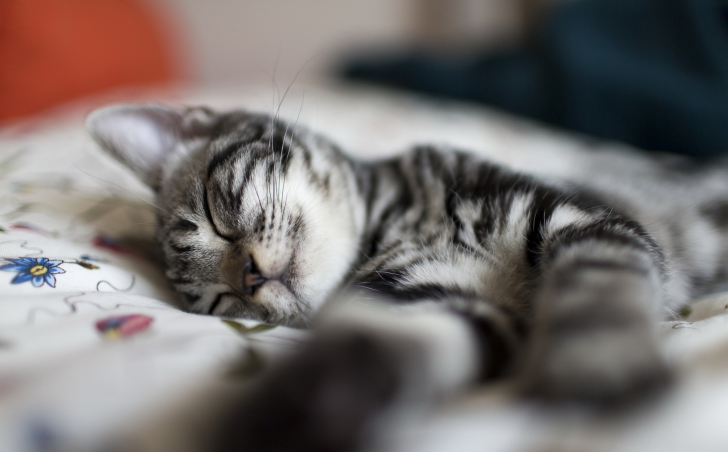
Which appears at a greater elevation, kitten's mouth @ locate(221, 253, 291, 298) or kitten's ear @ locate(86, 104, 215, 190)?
kitten's ear @ locate(86, 104, 215, 190)

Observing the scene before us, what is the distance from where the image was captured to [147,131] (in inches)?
38.3

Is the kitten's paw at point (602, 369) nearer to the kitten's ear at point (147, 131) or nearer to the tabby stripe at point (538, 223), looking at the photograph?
the tabby stripe at point (538, 223)

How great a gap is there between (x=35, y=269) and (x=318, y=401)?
52 cm

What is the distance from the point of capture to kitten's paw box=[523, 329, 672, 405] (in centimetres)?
41

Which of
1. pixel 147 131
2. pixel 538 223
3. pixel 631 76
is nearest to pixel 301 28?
pixel 631 76

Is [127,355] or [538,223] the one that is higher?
[538,223]

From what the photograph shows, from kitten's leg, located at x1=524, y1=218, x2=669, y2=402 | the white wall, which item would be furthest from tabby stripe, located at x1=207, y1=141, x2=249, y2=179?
the white wall

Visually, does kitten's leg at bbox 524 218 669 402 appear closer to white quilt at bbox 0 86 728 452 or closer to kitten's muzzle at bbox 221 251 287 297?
white quilt at bbox 0 86 728 452

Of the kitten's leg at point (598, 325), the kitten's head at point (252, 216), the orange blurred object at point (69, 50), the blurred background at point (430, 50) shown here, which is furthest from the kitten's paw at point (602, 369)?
the orange blurred object at point (69, 50)

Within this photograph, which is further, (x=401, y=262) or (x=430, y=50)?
(x=430, y=50)

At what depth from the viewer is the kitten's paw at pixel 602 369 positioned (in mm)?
408

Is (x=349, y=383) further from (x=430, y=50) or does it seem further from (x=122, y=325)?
(x=430, y=50)

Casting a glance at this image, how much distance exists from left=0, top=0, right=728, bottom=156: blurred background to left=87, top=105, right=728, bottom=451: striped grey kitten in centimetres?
28

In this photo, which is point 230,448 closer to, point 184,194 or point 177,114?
point 184,194
